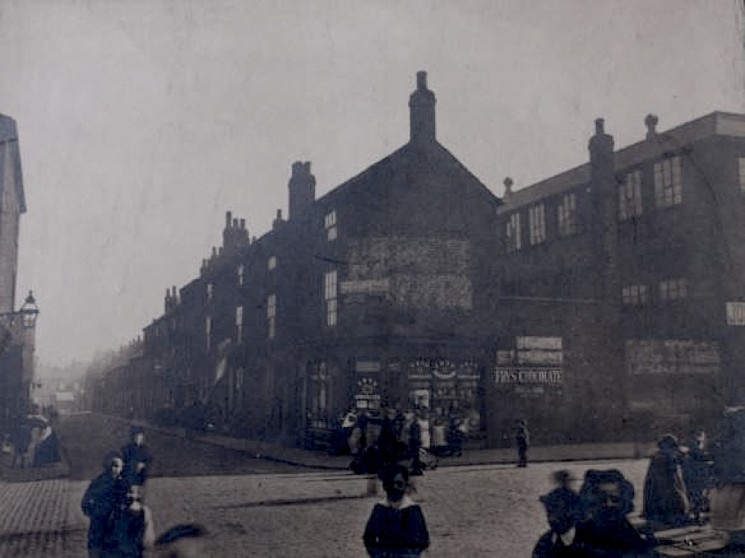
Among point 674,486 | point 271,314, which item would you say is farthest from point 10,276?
point 674,486

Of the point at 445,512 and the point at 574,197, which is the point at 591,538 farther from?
the point at 574,197

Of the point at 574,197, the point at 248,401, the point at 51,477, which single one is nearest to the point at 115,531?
the point at 51,477

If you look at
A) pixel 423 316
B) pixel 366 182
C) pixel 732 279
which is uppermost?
pixel 366 182

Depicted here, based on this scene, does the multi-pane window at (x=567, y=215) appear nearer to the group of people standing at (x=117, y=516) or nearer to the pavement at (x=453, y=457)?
the pavement at (x=453, y=457)

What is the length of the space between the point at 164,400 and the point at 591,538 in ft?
126

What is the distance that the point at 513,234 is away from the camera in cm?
3312

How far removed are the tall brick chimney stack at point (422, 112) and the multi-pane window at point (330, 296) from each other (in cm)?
558

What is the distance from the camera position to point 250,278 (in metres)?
30.0

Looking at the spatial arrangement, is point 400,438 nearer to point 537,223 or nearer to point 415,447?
point 415,447

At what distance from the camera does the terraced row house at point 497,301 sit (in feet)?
69.3

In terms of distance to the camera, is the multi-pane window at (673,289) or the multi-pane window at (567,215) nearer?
the multi-pane window at (673,289)

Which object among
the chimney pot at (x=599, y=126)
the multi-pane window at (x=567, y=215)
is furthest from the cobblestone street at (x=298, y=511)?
the chimney pot at (x=599, y=126)

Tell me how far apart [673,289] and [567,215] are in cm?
621

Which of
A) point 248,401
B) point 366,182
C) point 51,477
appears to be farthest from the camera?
point 248,401
